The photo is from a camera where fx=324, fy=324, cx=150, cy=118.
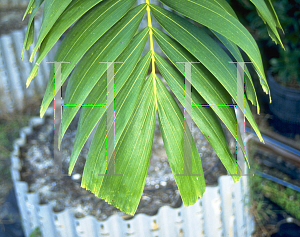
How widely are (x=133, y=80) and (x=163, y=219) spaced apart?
17.7 inches

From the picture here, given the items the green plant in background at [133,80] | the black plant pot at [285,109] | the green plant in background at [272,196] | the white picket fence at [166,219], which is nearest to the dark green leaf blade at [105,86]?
the green plant in background at [133,80]

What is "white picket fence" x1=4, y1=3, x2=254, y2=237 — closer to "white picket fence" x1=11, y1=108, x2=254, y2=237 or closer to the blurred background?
"white picket fence" x1=11, y1=108, x2=254, y2=237

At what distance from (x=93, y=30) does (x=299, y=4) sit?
98 centimetres

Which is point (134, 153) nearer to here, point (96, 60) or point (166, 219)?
point (96, 60)

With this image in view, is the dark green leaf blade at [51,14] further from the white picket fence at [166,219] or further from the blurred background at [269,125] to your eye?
the blurred background at [269,125]

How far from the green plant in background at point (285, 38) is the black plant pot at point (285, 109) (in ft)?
0.17

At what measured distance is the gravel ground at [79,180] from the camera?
892 mm

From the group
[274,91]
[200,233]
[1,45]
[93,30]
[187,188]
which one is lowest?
[200,233]

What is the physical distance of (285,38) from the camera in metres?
1.24

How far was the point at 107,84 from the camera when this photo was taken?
438mm

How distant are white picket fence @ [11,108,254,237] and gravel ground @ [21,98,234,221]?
4cm

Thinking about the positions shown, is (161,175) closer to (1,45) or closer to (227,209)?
(227,209)

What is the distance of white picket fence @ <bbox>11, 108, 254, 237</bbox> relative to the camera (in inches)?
30.5

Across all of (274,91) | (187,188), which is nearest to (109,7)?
(187,188)
